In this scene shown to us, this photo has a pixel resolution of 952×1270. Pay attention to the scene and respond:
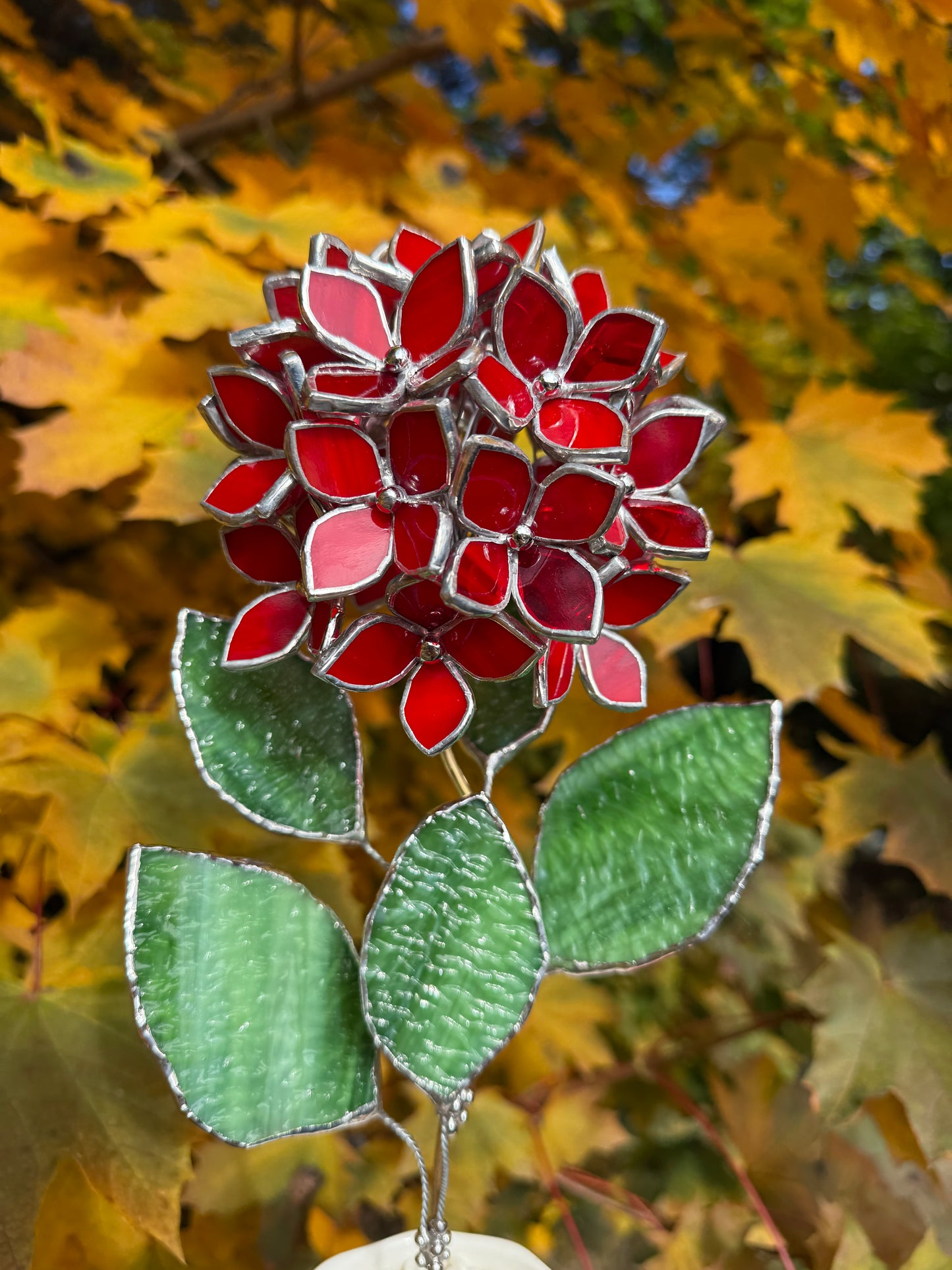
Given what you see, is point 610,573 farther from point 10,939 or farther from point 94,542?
point 94,542

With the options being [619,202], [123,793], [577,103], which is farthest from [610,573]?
[577,103]

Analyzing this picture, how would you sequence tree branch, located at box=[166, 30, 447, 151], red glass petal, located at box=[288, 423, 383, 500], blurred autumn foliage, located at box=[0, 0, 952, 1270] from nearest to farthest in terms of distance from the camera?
→ red glass petal, located at box=[288, 423, 383, 500] → blurred autumn foliage, located at box=[0, 0, 952, 1270] → tree branch, located at box=[166, 30, 447, 151]

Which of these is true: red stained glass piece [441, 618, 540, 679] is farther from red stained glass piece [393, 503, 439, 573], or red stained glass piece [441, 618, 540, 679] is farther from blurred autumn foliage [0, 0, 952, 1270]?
blurred autumn foliage [0, 0, 952, 1270]

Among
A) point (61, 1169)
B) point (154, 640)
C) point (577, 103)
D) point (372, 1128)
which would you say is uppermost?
point (577, 103)

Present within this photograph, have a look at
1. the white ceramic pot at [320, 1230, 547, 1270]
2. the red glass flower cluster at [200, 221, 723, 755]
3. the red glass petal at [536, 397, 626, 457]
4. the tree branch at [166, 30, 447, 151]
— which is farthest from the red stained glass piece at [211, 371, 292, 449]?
the tree branch at [166, 30, 447, 151]

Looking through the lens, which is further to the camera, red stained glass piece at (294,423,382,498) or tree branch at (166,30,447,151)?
tree branch at (166,30,447,151)

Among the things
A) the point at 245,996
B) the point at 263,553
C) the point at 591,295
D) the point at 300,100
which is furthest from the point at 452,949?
the point at 300,100


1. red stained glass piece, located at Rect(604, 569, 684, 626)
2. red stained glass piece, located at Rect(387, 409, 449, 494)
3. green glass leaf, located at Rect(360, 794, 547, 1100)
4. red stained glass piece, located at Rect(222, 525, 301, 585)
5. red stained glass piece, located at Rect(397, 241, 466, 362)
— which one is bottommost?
green glass leaf, located at Rect(360, 794, 547, 1100)

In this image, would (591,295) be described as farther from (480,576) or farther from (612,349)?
(480,576)
